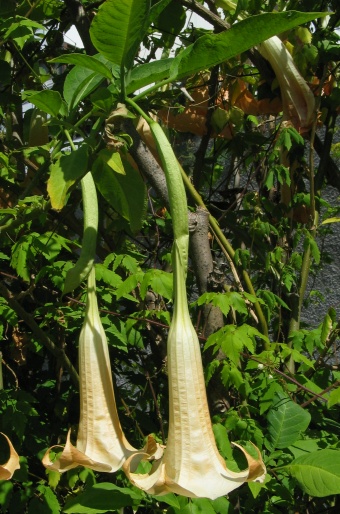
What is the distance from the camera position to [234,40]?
708mm

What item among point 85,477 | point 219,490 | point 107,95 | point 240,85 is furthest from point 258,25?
point 240,85

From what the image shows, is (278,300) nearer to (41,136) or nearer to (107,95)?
(41,136)

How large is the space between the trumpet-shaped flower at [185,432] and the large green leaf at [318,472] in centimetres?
53

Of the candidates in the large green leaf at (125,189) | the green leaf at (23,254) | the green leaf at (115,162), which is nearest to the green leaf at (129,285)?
the green leaf at (23,254)

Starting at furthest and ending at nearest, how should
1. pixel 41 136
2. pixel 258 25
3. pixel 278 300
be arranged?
pixel 278 300 < pixel 41 136 < pixel 258 25

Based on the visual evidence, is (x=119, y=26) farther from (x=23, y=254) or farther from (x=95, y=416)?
(x=23, y=254)

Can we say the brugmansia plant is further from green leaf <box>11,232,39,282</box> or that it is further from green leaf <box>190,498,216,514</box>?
green leaf <box>11,232,39,282</box>

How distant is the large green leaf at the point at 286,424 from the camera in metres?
1.40

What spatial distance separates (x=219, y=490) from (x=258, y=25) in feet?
1.55

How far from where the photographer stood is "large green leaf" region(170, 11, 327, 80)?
68 centimetres

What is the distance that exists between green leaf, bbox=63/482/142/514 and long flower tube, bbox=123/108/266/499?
0.57m

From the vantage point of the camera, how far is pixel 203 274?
5.18 ft

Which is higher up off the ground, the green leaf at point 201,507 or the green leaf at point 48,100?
the green leaf at point 48,100

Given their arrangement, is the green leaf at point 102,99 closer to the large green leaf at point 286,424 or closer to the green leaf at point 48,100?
the green leaf at point 48,100
